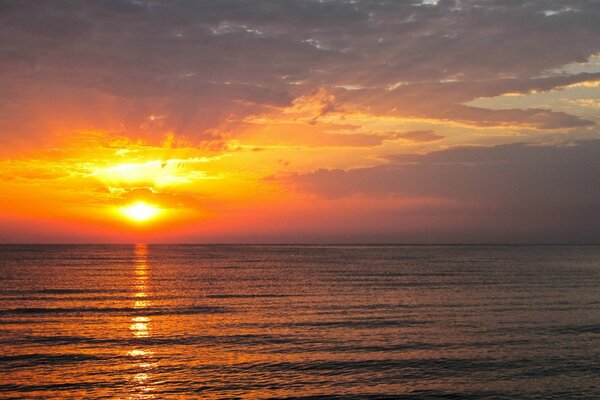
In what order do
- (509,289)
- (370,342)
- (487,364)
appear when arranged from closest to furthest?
(487,364) → (370,342) → (509,289)

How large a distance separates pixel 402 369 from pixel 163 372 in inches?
481

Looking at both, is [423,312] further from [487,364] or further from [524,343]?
[487,364]

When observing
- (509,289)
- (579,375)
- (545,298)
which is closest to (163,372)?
(579,375)

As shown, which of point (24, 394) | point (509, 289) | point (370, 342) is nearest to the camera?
point (24, 394)

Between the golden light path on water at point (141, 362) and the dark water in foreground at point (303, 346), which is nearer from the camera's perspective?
the golden light path on water at point (141, 362)

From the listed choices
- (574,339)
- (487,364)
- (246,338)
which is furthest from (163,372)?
(574,339)

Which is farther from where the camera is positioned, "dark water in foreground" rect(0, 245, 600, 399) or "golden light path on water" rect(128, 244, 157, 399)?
"dark water in foreground" rect(0, 245, 600, 399)

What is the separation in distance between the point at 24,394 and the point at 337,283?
193 feet

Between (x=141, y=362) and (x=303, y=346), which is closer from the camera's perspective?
(x=141, y=362)

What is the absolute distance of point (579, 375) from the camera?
93.1 feet

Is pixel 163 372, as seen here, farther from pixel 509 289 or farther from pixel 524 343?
pixel 509 289

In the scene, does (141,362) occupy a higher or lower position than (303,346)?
higher

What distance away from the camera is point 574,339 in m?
36.9

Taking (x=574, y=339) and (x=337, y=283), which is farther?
(x=337, y=283)
